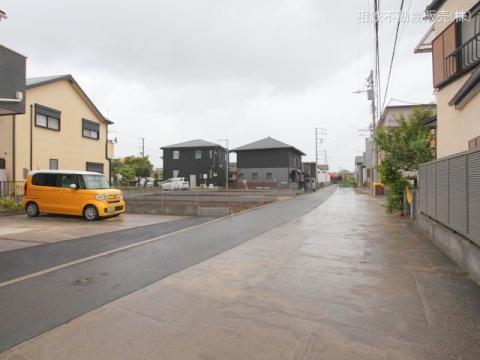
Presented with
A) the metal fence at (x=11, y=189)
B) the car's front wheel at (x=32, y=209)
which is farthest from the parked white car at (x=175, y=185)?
the car's front wheel at (x=32, y=209)

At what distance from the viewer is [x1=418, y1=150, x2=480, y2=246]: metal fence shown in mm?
4761

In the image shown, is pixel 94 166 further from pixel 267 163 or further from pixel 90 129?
pixel 267 163

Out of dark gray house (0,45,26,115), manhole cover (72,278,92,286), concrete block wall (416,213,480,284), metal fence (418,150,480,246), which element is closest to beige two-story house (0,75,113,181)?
dark gray house (0,45,26,115)

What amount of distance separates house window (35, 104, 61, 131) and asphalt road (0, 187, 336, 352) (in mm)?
13756

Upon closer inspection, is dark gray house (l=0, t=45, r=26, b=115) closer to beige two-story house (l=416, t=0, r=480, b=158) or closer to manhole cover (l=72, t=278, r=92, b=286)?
manhole cover (l=72, t=278, r=92, b=286)

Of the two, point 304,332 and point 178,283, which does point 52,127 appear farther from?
point 304,332

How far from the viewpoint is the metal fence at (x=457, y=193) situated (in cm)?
476

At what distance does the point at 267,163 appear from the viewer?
47438 mm

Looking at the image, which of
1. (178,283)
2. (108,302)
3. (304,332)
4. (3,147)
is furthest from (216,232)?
(3,147)

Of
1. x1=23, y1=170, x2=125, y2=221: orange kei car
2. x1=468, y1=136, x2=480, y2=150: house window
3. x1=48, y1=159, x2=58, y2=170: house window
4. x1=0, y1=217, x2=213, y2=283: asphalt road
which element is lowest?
x1=0, y1=217, x2=213, y2=283: asphalt road

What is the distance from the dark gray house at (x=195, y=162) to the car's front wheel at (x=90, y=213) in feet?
119

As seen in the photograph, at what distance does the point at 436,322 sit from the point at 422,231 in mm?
6372

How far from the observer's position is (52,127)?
1833 cm

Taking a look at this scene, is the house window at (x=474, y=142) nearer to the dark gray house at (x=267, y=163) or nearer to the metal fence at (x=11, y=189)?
the metal fence at (x=11, y=189)
